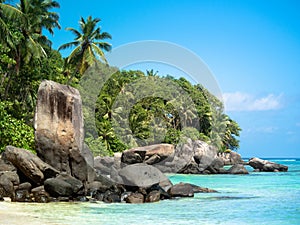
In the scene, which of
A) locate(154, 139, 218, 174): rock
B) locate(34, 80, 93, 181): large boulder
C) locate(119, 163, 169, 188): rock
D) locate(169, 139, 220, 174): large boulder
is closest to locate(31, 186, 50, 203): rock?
locate(34, 80, 93, 181): large boulder

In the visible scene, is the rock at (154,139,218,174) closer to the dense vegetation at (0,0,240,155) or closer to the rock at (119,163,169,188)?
the dense vegetation at (0,0,240,155)

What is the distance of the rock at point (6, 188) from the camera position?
44.0 ft

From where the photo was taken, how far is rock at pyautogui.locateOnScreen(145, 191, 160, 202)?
1428cm

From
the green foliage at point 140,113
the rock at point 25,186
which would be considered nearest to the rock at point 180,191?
the rock at point 25,186

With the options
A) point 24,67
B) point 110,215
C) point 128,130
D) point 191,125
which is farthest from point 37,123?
point 191,125

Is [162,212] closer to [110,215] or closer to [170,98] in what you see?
[110,215]

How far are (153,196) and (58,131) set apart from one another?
3784mm

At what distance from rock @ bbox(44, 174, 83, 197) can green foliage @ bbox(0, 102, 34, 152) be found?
5.09 meters

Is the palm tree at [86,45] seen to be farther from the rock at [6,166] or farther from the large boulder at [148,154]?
the rock at [6,166]

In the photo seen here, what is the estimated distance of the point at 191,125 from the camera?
134ft

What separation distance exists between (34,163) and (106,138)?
19.8 m

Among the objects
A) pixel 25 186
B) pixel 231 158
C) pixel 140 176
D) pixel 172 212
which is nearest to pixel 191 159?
pixel 231 158

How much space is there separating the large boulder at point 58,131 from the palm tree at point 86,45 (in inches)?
676

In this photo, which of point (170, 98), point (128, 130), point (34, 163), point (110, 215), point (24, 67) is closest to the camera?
point (110, 215)
